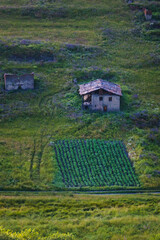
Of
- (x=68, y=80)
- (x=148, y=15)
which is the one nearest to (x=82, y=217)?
(x=68, y=80)

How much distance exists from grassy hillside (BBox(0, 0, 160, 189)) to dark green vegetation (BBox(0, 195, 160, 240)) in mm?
3819

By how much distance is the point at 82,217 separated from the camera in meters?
38.9

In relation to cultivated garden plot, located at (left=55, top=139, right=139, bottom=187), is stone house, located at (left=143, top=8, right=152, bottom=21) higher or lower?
higher

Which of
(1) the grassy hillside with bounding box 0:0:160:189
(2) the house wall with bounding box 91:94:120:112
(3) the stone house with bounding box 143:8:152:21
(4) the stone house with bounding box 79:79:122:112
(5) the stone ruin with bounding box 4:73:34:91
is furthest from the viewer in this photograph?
(3) the stone house with bounding box 143:8:152:21

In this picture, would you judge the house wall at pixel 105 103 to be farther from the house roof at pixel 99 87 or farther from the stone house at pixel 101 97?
the house roof at pixel 99 87

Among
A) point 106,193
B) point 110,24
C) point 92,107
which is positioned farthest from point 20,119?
point 110,24

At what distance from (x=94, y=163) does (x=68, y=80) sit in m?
23.3

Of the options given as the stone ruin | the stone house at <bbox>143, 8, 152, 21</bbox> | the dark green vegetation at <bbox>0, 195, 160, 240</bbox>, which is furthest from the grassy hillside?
the dark green vegetation at <bbox>0, 195, 160, 240</bbox>

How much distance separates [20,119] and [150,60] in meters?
32.8

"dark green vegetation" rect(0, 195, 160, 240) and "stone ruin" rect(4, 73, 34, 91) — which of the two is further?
"stone ruin" rect(4, 73, 34, 91)

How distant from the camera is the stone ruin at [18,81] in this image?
211ft

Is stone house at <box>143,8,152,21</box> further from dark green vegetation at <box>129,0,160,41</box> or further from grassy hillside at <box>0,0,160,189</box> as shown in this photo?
grassy hillside at <box>0,0,160,189</box>

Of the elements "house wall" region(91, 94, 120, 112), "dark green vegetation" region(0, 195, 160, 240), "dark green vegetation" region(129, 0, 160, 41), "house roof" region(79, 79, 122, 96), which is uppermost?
"dark green vegetation" region(129, 0, 160, 41)

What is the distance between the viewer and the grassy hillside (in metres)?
50.5
